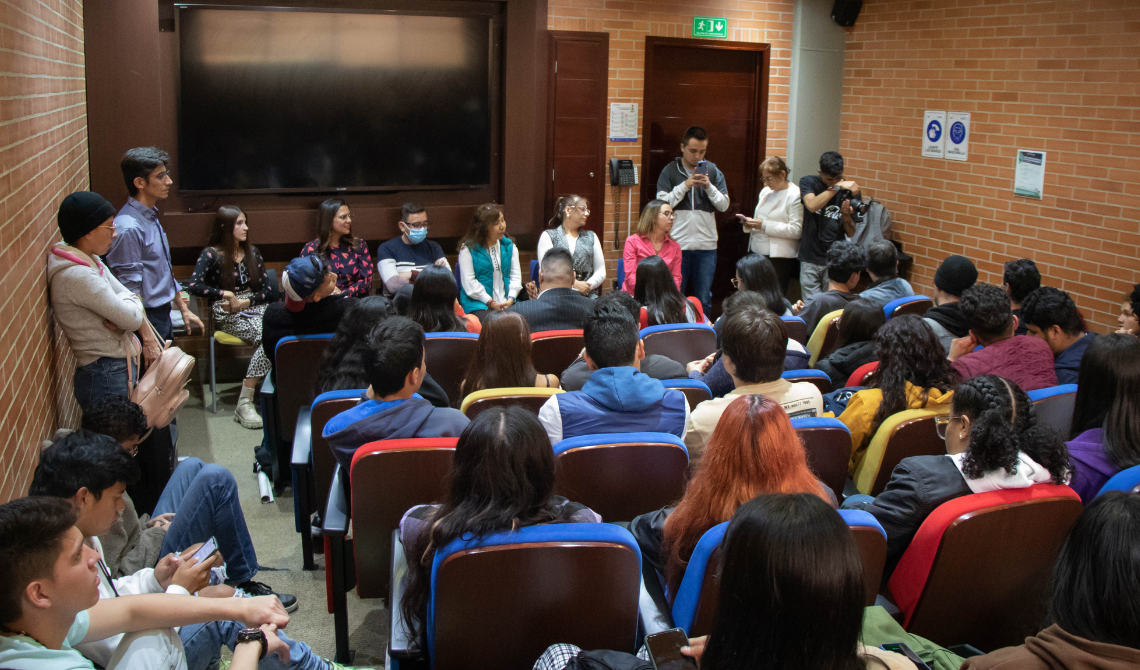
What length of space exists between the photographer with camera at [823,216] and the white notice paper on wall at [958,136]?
759 mm

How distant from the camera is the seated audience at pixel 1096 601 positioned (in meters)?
1.52

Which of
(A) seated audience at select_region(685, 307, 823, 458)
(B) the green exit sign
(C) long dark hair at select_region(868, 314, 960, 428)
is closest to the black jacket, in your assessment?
(A) seated audience at select_region(685, 307, 823, 458)

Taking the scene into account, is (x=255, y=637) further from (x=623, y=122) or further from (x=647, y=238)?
(x=623, y=122)

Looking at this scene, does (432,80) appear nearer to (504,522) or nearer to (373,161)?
(373,161)

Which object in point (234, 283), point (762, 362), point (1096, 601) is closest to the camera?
point (1096, 601)

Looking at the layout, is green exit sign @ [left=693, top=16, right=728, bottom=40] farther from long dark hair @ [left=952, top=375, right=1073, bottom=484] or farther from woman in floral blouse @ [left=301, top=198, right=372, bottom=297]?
long dark hair @ [left=952, top=375, right=1073, bottom=484]

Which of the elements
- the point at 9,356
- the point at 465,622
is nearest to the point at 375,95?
the point at 9,356

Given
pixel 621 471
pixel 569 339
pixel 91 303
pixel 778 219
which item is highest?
pixel 778 219

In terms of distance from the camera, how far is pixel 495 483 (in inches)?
79.3

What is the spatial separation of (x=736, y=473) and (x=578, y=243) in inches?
167

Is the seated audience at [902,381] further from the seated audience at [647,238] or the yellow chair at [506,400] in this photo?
the seated audience at [647,238]

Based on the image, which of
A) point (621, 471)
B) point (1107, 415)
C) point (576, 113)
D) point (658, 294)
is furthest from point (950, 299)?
point (576, 113)

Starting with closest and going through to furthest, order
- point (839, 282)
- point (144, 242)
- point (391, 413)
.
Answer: point (391, 413), point (144, 242), point (839, 282)

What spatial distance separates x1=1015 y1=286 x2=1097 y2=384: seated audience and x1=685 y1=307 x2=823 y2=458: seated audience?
53.9 inches
